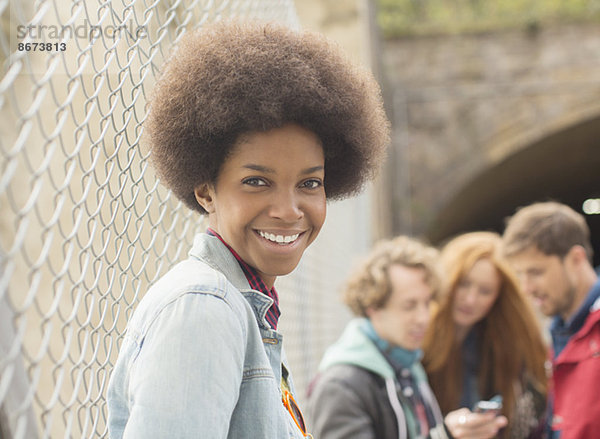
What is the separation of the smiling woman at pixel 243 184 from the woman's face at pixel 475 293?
2353 mm

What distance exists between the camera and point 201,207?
1.57m

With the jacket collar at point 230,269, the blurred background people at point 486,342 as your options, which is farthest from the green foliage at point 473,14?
the jacket collar at point 230,269

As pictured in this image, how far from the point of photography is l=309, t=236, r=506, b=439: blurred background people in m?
2.75

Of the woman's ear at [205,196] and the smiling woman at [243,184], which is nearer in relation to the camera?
the smiling woman at [243,184]

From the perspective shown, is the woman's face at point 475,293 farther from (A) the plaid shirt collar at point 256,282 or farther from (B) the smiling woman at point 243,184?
(A) the plaid shirt collar at point 256,282

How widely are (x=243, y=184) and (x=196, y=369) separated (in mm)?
417

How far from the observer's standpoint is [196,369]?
1029 mm

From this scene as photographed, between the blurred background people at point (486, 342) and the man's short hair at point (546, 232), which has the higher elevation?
the man's short hair at point (546, 232)

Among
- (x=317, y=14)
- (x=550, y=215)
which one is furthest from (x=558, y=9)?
→ (x=550, y=215)

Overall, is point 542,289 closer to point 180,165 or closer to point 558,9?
point 180,165

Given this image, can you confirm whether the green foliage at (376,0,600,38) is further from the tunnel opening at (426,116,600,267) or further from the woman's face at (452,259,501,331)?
the woman's face at (452,259,501,331)

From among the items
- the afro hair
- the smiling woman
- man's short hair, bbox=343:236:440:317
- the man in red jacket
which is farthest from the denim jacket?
the man in red jacket

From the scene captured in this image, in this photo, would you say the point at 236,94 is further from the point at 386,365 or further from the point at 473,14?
the point at 473,14

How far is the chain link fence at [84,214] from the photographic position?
→ 1.01 metres
